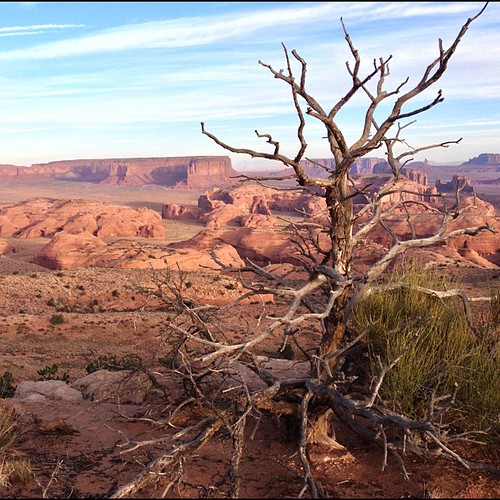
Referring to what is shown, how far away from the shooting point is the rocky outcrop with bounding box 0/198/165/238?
6100 centimetres

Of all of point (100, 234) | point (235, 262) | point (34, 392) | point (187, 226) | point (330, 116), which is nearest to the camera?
point (330, 116)

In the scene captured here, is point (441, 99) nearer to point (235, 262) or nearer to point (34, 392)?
point (34, 392)

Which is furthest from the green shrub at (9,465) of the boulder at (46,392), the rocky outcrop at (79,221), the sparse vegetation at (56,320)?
the rocky outcrop at (79,221)

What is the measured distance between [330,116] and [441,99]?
3.56ft

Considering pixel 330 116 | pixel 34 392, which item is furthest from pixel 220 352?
pixel 34 392

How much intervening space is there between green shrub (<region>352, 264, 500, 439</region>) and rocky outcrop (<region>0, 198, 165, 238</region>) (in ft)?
184

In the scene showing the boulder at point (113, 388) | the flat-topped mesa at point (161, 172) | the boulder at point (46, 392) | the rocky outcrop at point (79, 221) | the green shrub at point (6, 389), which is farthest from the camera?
the flat-topped mesa at point (161, 172)

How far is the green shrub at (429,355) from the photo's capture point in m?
5.59

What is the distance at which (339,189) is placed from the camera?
6.14 meters

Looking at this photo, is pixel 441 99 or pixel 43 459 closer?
pixel 441 99

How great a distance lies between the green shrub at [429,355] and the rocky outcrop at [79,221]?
56040 millimetres

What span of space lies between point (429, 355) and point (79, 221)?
199ft

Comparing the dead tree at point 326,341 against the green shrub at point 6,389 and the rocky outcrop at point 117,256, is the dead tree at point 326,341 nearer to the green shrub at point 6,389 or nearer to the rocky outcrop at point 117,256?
the green shrub at point 6,389

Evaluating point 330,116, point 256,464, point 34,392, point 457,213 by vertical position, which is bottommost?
point 34,392
